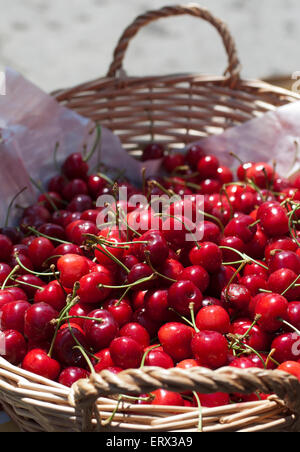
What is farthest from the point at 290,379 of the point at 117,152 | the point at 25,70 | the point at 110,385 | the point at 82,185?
the point at 25,70

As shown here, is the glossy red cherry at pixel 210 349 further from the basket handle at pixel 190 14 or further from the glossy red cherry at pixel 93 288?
the basket handle at pixel 190 14

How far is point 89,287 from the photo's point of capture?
851 millimetres

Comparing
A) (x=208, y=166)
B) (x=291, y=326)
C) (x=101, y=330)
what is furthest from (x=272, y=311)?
(x=208, y=166)

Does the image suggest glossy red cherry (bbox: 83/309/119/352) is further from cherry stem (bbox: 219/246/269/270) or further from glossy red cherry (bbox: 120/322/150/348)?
cherry stem (bbox: 219/246/269/270)

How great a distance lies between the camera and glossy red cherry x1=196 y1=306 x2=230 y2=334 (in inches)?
31.2

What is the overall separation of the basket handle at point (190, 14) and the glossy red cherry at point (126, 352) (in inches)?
31.3

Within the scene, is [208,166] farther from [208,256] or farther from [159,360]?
[159,360]

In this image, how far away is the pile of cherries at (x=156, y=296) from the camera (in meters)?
0.77

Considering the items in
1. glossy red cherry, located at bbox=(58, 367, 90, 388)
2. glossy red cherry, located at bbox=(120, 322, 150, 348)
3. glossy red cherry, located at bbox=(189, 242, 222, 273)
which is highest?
glossy red cherry, located at bbox=(189, 242, 222, 273)

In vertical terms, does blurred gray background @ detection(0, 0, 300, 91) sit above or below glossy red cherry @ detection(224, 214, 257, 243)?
above

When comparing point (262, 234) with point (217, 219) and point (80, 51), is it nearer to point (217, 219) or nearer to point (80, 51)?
point (217, 219)

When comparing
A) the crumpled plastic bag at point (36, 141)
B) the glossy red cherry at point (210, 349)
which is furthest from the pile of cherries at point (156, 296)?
the crumpled plastic bag at point (36, 141)

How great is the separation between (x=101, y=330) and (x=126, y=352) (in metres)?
0.06

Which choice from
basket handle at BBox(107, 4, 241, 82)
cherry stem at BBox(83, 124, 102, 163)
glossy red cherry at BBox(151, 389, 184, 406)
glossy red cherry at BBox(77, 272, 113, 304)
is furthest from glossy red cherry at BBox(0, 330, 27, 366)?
basket handle at BBox(107, 4, 241, 82)
